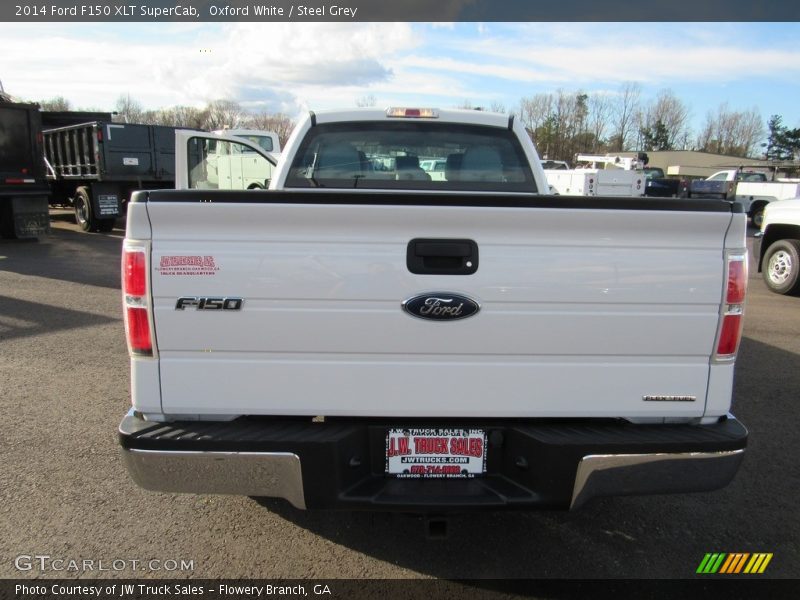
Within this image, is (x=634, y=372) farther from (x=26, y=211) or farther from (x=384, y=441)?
(x=26, y=211)

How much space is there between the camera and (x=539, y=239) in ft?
7.34

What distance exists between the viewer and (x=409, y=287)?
2.21 meters

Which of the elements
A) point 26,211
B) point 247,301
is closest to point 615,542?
point 247,301

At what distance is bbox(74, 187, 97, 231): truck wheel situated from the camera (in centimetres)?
1485

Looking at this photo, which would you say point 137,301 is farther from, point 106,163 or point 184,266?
point 106,163

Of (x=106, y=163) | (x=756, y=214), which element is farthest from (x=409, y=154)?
(x=756, y=214)

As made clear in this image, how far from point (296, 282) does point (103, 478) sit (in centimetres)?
213

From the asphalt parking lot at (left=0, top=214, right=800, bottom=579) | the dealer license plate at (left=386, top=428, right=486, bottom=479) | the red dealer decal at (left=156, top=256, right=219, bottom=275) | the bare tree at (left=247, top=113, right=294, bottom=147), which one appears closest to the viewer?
the red dealer decal at (left=156, top=256, right=219, bottom=275)

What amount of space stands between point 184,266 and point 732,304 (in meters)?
2.07

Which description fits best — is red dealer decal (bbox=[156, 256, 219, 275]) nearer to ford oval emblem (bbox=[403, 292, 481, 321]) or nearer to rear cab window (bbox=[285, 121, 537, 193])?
ford oval emblem (bbox=[403, 292, 481, 321])

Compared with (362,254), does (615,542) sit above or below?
below

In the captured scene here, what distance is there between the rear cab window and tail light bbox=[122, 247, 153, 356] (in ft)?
6.42

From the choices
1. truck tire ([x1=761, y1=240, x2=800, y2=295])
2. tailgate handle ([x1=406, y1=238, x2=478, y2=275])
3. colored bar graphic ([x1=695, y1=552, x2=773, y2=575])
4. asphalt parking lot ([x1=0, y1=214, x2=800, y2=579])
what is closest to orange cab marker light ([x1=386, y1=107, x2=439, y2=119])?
tailgate handle ([x1=406, y1=238, x2=478, y2=275])

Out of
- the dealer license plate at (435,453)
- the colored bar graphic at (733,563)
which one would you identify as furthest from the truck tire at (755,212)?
the dealer license plate at (435,453)
